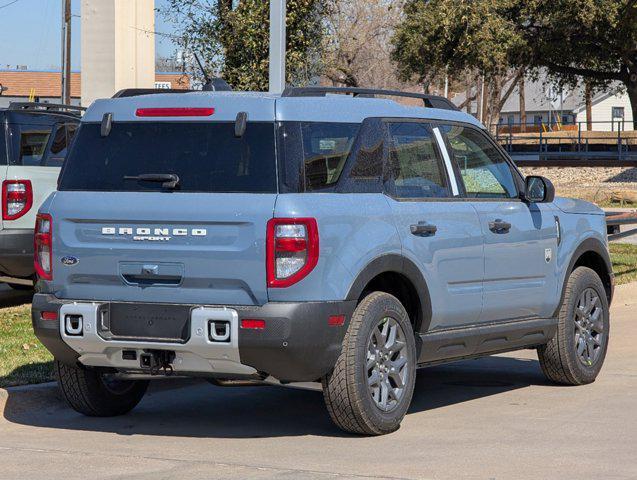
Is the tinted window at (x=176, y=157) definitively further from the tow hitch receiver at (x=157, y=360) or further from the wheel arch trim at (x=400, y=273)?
the tow hitch receiver at (x=157, y=360)

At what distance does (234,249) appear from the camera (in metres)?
6.74

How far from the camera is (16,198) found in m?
12.6

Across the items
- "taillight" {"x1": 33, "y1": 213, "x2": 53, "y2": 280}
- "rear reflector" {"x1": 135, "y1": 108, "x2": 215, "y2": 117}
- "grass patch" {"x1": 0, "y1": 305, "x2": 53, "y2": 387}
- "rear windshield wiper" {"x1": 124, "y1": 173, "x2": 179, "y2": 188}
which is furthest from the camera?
"grass patch" {"x1": 0, "y1": 305, "x2": 53, "y2": 387}

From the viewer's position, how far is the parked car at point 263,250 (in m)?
6.71

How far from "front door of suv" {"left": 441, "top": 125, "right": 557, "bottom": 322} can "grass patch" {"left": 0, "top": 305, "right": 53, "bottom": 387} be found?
314cm

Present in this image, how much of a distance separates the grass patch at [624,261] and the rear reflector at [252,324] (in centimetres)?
935

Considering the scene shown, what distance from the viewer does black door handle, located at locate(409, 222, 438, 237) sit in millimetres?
7434

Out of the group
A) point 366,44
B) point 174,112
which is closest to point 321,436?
point 174,112

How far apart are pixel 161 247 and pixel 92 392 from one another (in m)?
1.34

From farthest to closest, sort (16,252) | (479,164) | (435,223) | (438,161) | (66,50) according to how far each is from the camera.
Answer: (66,50) < (16,252) < (479,164) < (438,161) < (435,223)

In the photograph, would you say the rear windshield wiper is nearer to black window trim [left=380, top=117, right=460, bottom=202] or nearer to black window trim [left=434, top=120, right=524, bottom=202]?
black window trim [left=380, top=117, right=460, bottom=202]

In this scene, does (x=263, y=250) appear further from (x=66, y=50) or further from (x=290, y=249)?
(x=66, y=50)

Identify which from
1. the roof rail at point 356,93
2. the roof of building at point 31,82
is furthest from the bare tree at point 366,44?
the roof rail at point 356,93

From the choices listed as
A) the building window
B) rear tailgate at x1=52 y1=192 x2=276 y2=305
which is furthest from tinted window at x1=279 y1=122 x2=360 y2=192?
the building window
